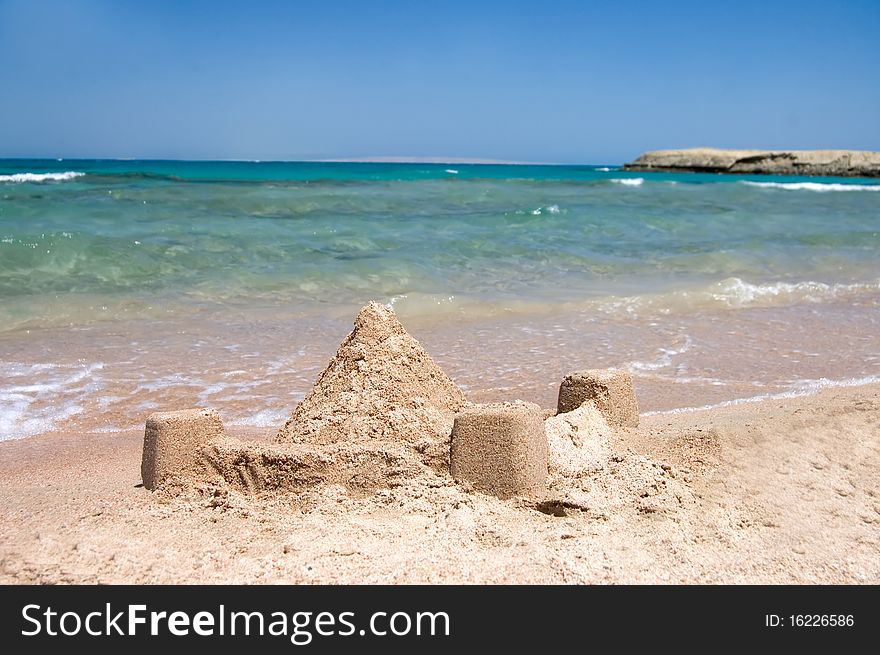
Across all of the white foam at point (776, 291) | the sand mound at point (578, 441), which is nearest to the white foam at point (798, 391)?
the sand mound at point (578, 441)

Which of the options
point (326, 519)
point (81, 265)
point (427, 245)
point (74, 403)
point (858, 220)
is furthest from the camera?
point (858, 220)

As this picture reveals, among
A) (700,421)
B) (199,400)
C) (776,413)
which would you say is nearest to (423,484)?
(700,421)

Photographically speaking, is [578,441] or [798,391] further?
[798,391]

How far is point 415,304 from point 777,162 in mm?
55970

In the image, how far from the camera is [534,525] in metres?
2.65

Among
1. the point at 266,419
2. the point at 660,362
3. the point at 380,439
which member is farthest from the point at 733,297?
the point at 380,439

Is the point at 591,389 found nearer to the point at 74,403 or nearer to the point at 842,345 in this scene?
the point at 74,403

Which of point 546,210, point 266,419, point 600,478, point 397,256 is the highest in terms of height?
point 546,210

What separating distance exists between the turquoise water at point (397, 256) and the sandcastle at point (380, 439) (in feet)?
14.9

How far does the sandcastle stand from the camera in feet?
9.16

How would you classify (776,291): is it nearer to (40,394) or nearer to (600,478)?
(600,478)

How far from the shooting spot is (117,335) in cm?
671

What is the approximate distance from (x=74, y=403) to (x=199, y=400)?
697mm

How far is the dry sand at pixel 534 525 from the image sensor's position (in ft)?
7.86
